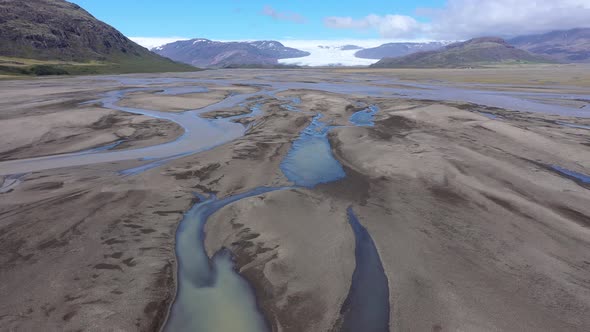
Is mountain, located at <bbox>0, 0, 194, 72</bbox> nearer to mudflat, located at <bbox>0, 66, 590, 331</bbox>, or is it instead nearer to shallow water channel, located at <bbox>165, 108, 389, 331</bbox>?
mudflat, located at <bbox>0, 66, 590, 331</bbox>

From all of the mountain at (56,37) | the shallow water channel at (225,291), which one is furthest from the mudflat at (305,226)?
the mountain at (56,37)

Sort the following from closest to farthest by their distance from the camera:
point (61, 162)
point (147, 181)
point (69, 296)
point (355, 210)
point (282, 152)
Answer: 1. point (69, 296)
2. point (355, 210)
3. point (147, 181)
4. point (61, 162)
5. point (282, 152)

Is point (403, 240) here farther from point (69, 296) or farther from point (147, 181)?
point (147, 181)

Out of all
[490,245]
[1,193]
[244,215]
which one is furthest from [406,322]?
[1,193]

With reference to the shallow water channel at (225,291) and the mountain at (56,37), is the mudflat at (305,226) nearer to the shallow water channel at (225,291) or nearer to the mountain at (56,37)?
the shallow water channel at (225,291)

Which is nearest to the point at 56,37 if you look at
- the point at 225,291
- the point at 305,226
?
the point at 305,226

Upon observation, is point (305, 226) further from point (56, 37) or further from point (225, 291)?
point (56, 37)
